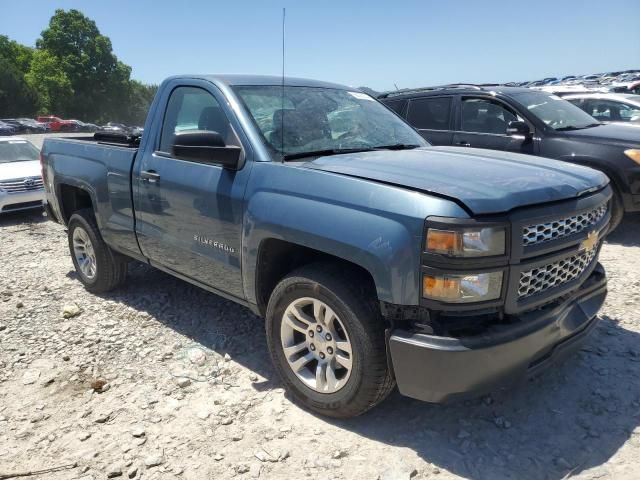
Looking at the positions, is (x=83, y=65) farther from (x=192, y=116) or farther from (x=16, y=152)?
(x=192, y=116)

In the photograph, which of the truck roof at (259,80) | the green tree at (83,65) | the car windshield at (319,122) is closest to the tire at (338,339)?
the car windshield at (319,122)

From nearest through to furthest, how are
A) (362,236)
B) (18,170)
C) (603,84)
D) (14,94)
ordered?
(362,236) < (18,170) < (603,84) < (14,94)

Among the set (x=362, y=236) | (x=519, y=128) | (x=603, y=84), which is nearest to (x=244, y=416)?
(x=362, y=236)

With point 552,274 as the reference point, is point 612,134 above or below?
above

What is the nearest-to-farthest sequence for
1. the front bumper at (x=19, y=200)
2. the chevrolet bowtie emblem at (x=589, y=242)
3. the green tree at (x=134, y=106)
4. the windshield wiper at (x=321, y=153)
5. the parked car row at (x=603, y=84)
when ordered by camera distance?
the chevrolet bowtie emblem at (x=589, y=242) → the windshield wiper at (x=321, y=153) → the front bumper at (x=19, y=200) → the parked car row at (x=603, y=84) → the green tree at (x=134, y=106)

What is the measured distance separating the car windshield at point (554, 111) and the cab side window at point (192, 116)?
441 centimetres

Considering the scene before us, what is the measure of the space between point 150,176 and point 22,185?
6.51m

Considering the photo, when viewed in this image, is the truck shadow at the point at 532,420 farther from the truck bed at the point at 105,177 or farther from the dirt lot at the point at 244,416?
the truck bed at the point at 105,177

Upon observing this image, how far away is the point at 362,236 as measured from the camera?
2.48m

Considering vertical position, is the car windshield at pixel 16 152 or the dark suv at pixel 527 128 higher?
the dark suv at pixel 527 128

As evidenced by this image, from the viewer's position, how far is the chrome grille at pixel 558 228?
2438 millimetres

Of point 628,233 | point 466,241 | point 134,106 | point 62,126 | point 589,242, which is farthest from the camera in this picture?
point 134,106

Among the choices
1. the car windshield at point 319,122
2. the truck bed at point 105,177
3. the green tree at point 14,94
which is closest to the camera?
the car windshield at point 319,122

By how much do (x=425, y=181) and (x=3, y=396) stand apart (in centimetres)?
293
